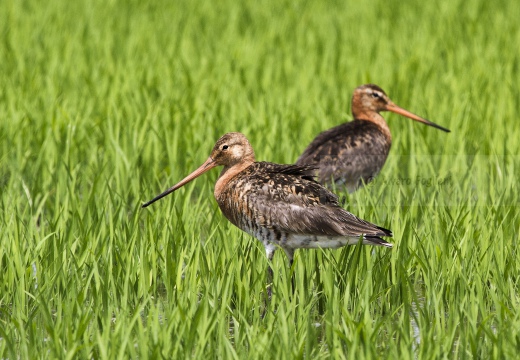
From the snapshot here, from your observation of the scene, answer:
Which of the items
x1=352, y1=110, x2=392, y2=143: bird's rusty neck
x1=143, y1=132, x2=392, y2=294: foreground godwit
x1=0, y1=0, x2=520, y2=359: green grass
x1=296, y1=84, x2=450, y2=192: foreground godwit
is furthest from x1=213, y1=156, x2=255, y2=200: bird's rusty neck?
x1=352, y1=110, x2=392, y2=143: bird's rusty neck

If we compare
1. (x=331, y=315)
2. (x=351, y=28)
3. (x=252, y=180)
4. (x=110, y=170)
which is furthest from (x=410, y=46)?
(x=331, y=315)

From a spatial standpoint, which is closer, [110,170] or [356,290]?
[356,290]

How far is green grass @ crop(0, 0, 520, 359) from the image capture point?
3.75 m

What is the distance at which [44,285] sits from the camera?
161 inches

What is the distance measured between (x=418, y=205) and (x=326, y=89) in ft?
11.1

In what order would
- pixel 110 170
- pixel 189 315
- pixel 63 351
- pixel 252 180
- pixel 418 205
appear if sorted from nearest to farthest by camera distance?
1. pixel 63 351
2. pixel 189 315
3. pixel 252 180
4. pixel 418 205
5. pixel 110 170

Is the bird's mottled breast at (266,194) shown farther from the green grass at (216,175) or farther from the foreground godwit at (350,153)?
the foreground godwit at (350,153)

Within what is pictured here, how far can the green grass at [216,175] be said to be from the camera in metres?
3.75

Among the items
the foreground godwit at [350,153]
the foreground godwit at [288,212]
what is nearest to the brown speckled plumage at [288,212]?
the foreground godwit at [288,212]

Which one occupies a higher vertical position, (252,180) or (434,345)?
(252,180)

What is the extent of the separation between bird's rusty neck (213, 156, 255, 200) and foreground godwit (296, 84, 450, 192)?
102 centimetres

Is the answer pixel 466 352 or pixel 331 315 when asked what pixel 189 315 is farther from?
pixel 466 352

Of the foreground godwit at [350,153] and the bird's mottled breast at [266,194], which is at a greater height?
the bird's mottled breast at [266,194]

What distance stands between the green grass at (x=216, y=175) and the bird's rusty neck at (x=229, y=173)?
24cm
